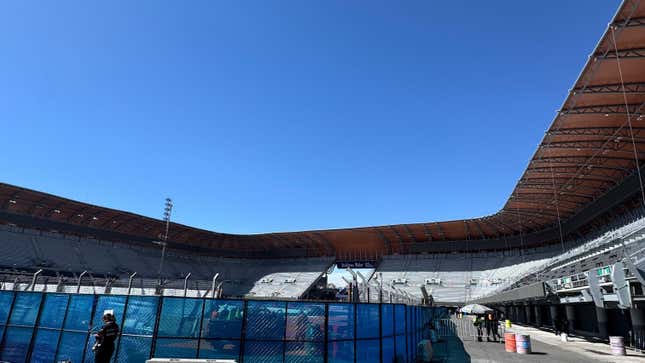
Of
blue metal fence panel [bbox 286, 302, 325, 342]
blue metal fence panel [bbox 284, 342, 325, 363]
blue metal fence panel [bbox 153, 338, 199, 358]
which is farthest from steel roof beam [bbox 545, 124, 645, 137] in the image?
blue metal fence panel [bbox 153, 338, 199, 358]

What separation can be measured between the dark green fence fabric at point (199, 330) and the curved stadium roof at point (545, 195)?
736 inches

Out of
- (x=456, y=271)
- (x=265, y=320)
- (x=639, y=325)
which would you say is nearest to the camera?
(x=265, y=320)

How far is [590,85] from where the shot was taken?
22688 millimetres

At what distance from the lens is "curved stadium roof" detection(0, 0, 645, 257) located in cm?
2139

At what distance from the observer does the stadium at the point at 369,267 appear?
10.9 metres

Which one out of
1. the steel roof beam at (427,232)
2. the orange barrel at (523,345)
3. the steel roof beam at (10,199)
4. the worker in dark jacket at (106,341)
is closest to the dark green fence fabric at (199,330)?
the worker in dark jacket at (106,341)

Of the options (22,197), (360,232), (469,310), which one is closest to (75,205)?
(22,197)

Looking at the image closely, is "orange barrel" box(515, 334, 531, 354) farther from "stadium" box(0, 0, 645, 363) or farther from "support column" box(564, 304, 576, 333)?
"support column" box(564, 304, 576, 333)

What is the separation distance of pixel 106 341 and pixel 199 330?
90.1 inches

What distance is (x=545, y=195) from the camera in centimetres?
4528

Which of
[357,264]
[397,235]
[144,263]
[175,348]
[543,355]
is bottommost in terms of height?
[543,355]

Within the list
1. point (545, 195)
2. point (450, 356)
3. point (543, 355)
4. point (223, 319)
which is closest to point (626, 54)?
point (543, 355)

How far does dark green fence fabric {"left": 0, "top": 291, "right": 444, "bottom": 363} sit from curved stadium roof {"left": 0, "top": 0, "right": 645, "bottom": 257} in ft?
61.3

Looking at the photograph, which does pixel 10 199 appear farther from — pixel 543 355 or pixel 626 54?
pixel 626 54
